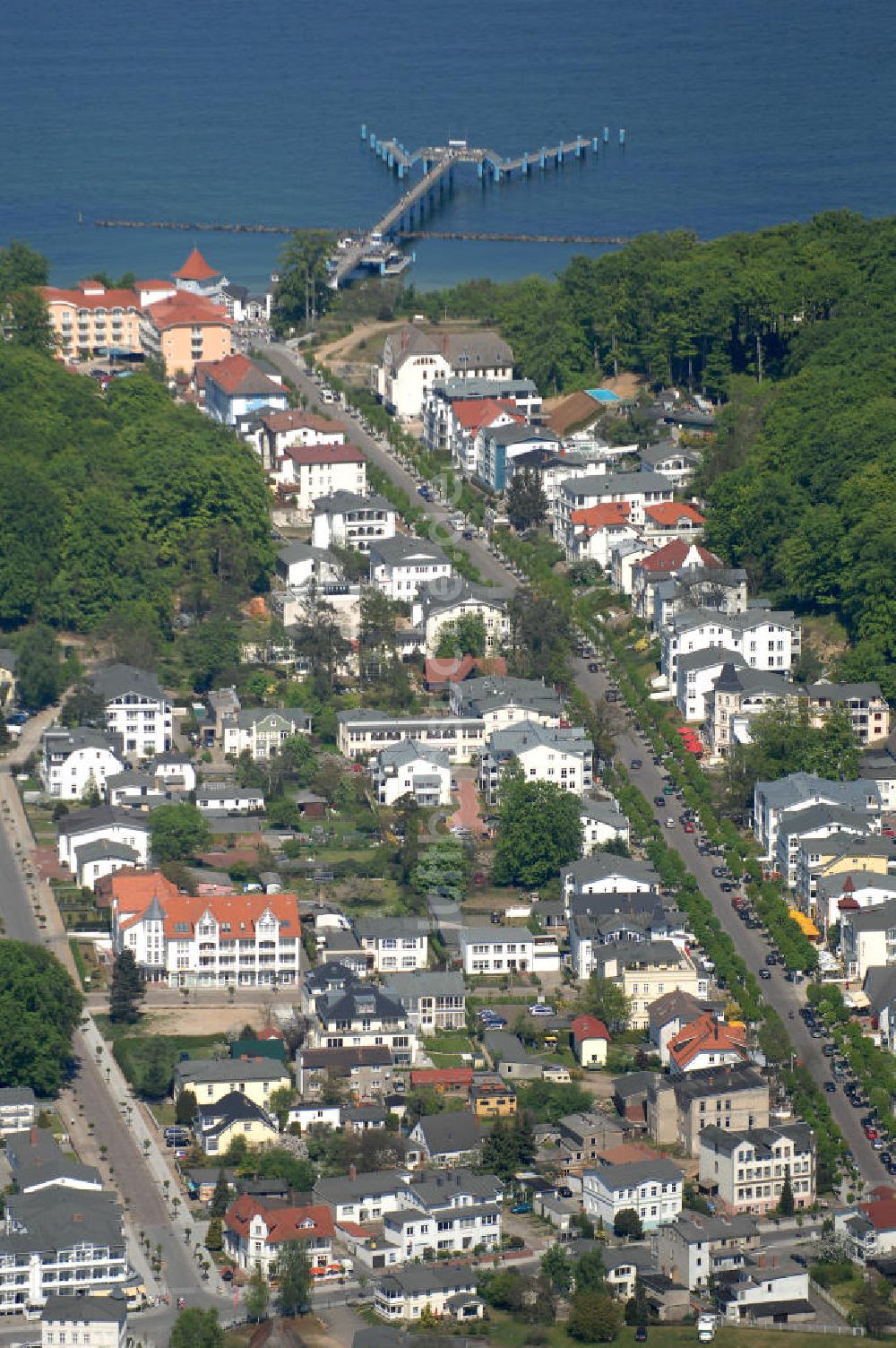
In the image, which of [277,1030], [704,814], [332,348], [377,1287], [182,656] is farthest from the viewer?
[332,348]

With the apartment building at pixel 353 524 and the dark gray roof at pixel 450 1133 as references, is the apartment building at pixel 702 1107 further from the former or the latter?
the apartment building at pixel 353 524

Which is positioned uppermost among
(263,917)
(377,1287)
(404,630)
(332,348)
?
(332,348)

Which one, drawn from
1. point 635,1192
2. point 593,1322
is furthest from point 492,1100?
point 593,1322

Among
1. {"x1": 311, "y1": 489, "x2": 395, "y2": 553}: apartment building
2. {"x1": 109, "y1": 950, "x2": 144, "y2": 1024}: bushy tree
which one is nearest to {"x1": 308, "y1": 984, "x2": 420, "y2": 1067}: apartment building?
{"x1": 109, "y1": 950, "x2": 144, "y2": 1024}: bushy tree

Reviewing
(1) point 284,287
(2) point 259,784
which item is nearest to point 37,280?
(1) point 284,287

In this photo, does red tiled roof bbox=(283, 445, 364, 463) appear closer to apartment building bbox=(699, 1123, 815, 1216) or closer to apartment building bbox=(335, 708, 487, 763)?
apartment building bbox=(335, 708, 487, 763)

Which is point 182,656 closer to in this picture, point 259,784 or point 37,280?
point 259,784

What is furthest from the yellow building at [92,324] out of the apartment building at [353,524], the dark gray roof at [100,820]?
the dark gray roof at [100,820]
